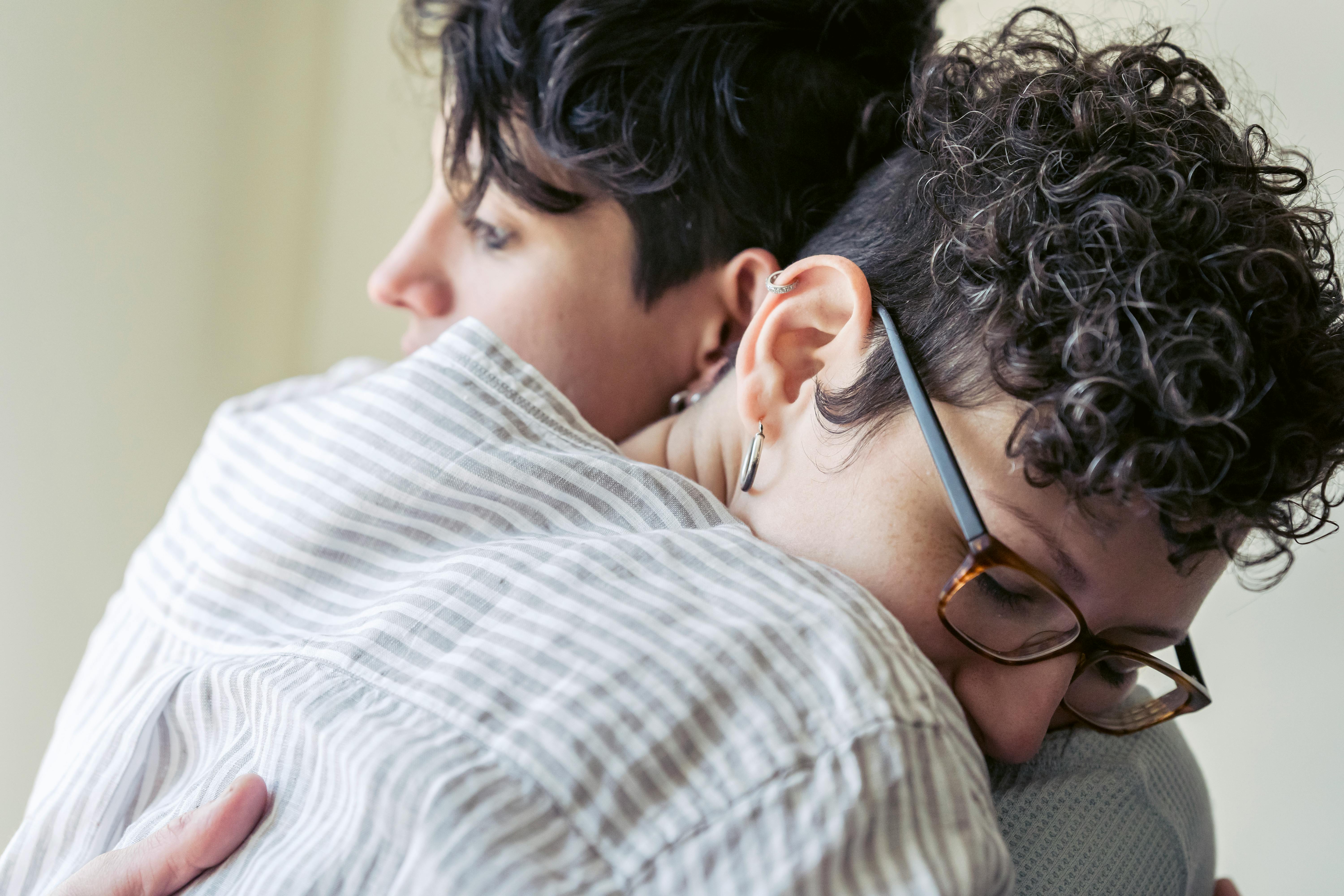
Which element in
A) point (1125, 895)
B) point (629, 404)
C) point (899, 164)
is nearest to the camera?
point (1125, 895)

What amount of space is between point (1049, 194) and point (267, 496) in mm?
604

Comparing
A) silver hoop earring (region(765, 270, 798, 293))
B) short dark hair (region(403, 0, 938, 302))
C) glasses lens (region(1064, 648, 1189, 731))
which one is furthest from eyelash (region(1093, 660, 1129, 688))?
short dark hair (region(403, 0, 938, 302))

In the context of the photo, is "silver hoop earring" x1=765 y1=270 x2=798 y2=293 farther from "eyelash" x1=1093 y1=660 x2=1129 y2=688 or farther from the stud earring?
"eyelash" x1=1093 y1=660 x2=1129 y2=688

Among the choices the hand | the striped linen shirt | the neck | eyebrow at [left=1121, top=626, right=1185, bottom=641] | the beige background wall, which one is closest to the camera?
the striped linen shirt

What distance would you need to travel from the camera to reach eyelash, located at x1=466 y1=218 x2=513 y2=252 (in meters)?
1.01

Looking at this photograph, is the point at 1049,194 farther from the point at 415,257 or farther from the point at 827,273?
the point at 415,257

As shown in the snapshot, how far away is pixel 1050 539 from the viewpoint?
606 millimetres

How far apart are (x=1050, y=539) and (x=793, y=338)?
239 mm

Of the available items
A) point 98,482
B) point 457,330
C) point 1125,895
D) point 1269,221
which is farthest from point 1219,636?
point 98,482

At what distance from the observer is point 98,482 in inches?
54.2

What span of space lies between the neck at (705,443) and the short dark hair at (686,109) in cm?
16

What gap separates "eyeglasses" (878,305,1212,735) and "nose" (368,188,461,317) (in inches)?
21.7

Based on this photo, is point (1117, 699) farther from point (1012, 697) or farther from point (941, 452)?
point (941, 452)

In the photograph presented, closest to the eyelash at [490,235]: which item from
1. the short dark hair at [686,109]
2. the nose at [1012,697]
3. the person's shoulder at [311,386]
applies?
the short dark hair at [686,109]
